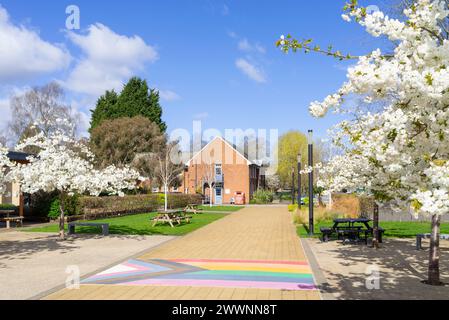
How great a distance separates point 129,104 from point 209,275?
55.6 meters

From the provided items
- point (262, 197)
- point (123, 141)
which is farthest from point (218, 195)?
point (123, 141)

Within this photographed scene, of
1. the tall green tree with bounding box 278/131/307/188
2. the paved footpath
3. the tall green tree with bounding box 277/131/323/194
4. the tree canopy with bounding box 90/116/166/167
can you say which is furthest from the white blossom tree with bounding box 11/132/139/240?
the tall green tree with bounding box 278/131/307/188

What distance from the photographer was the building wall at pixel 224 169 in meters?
60.2

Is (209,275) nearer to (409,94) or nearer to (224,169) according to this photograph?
(409,94)

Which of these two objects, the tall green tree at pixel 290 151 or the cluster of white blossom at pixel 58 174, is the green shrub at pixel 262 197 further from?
the cluster of white blossom at pixel 58 174

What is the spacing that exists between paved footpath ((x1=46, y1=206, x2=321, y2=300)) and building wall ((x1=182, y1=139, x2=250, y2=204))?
43.2m

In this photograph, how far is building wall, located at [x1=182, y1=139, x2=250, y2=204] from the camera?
198 ft

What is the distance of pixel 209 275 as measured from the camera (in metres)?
10.6

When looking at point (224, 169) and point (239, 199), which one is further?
point (224, 169)

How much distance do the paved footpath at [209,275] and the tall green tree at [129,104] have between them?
161ft

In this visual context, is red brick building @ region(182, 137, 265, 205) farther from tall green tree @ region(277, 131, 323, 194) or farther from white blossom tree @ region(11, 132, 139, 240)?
white blossom tree @ region(11, 132, 139, 240)

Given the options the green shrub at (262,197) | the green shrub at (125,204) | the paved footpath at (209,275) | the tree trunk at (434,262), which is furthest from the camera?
the green shrub at (262,197)

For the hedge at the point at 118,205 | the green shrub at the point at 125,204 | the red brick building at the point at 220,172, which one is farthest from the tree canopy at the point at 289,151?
the hedge at the point at 118,205

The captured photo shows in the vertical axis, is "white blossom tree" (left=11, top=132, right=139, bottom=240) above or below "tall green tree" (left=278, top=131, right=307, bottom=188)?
below
